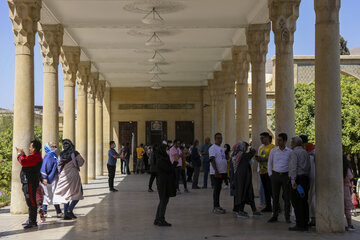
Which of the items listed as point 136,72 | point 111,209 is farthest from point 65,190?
point 136,72

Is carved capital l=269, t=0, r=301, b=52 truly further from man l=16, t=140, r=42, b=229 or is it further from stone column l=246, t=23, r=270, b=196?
man l=16, t=140, r=42, b=229

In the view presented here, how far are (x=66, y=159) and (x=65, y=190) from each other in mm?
595

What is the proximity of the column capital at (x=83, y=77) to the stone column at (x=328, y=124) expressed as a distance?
48.5 ft

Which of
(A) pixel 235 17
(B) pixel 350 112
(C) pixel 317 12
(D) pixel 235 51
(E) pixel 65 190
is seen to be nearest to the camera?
(C) pixel 317 12

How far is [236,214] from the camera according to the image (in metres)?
10.7

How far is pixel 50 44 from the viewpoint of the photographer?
1560cm

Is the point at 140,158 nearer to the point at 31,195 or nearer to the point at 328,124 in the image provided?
the point at 31,195

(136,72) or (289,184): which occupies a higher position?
(136,72)

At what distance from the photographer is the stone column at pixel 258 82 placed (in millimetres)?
15445

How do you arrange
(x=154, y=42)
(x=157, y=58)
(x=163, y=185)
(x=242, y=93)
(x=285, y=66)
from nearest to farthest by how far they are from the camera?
1. (x=163, y=185)
2. (x=285, y=66)
3. (x=154, y=42)
4. (x=242, y=93)
5. (x=157, y=58)

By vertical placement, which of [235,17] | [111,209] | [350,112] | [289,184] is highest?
[235,17]

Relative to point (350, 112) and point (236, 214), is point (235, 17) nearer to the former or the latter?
point (236, 214)

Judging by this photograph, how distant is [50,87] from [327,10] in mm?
8533

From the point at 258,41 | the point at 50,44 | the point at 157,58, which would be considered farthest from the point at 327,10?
the point at 157,58
